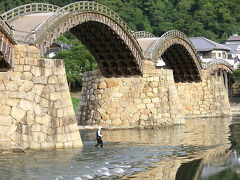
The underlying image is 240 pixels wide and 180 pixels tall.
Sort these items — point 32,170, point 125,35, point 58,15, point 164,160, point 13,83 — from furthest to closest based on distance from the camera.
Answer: point 125,35 < point 58,15 < point 13,83 < point 164,160 < point 32,170

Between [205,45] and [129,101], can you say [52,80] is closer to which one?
[129,101]

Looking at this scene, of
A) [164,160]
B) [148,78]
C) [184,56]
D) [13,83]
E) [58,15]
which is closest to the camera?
[164,160]

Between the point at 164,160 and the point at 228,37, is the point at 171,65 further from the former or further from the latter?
the point at 228,37

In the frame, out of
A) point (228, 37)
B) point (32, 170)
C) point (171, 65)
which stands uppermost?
point (228, 37)

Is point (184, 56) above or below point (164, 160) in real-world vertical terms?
above

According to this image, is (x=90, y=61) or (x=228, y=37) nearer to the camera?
(x=90, y=61)

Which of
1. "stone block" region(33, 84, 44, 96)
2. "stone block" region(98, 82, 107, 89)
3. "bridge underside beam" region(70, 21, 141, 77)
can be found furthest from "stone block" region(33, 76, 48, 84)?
"stone block" region(98, 82, 107, 89)

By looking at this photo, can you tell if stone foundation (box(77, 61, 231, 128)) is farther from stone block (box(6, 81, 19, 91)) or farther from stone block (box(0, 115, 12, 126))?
stone block (box(0, 115, 12, 126))

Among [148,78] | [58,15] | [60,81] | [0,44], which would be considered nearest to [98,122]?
[148,78]

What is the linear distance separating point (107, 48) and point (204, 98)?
832 inches

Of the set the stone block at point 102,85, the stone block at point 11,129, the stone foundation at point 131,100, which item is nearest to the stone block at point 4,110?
the stone block at point 11,129

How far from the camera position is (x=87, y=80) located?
154 feet

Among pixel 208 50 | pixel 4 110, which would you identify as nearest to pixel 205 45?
pixel 208 50

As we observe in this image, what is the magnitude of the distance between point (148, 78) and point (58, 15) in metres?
15.0
